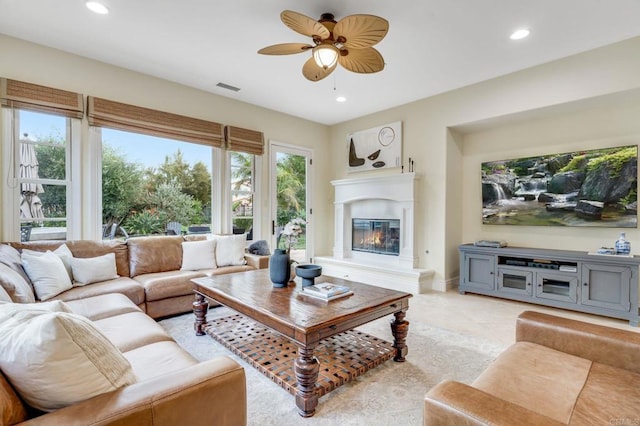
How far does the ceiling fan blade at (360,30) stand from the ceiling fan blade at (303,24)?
0.10 metres

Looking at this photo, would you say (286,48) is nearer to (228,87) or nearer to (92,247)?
(228,87)

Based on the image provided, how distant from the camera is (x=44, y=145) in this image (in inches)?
130

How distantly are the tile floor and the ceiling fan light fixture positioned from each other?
2664 millimetres

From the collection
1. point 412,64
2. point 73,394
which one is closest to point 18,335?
point 73,394

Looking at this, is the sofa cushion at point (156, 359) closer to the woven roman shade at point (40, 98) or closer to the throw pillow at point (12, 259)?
the throw pillow at point (12, 259)

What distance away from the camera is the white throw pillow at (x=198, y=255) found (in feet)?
12.2

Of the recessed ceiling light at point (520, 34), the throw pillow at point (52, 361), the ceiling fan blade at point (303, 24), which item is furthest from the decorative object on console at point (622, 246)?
the throw pillow at point (52, 361)

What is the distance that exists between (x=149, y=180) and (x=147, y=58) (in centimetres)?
148

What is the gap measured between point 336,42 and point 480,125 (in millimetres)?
2850

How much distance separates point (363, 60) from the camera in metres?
2.69

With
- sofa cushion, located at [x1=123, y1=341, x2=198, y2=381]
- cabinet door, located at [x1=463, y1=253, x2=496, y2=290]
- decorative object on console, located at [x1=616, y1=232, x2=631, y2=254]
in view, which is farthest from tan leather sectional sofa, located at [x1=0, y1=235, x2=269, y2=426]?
decorative object on console, located at [x1=616, y1=232, x2=631, y2=254]

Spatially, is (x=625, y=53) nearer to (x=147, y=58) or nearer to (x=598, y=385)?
(x=598, y=385)

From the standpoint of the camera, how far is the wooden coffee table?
177 centimetres

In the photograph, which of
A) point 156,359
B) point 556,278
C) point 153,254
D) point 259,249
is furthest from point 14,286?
point 556,278
